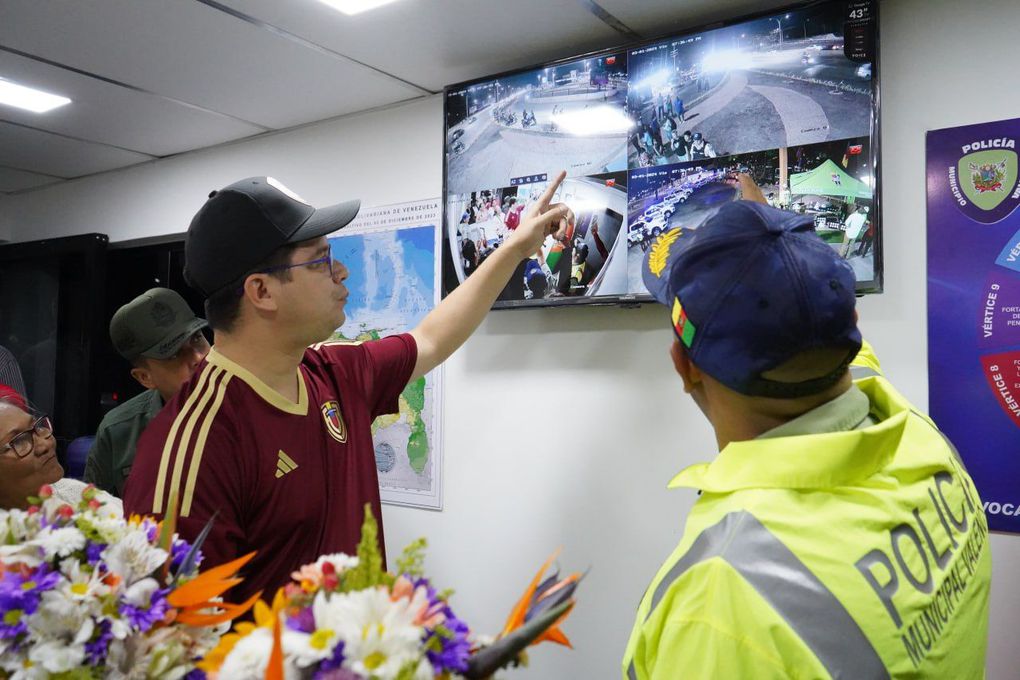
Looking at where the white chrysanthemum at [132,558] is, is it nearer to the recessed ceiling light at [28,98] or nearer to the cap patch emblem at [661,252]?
the cap patch emblem at [661,252]

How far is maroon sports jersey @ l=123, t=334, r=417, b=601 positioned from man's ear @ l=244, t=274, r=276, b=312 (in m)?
0.13

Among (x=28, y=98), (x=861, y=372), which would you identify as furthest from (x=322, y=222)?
(x=28, y=98)

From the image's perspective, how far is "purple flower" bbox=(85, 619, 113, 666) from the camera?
0.70 meters

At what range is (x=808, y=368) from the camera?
0.87 metres

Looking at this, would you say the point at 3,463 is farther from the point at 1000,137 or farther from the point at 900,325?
the point at 1000,137

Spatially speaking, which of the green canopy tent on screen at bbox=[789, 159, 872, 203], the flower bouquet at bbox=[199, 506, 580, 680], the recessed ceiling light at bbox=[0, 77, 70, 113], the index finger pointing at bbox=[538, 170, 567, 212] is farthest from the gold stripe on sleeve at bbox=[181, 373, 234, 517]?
the recessed ceiling light at bbox=[0, 77, 70, 113]

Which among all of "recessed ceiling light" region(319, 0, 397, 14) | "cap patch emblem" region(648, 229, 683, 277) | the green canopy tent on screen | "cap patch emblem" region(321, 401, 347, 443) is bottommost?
"cap patch emblem" region(321, 401, 347, 443)

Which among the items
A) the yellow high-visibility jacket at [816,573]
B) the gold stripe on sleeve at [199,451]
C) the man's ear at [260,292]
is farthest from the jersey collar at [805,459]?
the man's ear at [260,292]

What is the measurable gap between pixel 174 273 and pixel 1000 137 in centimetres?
319

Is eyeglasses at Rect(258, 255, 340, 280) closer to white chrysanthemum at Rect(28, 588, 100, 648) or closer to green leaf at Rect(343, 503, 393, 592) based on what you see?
white chrysanthemum at Rect(28, 588, 100, 648)

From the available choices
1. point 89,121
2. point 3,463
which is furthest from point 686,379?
point 89,121

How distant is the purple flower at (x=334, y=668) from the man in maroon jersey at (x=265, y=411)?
780 mm

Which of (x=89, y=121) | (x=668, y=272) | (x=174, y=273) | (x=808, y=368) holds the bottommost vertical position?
(x=808, y=368)

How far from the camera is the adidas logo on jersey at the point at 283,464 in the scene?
4.59 ft
